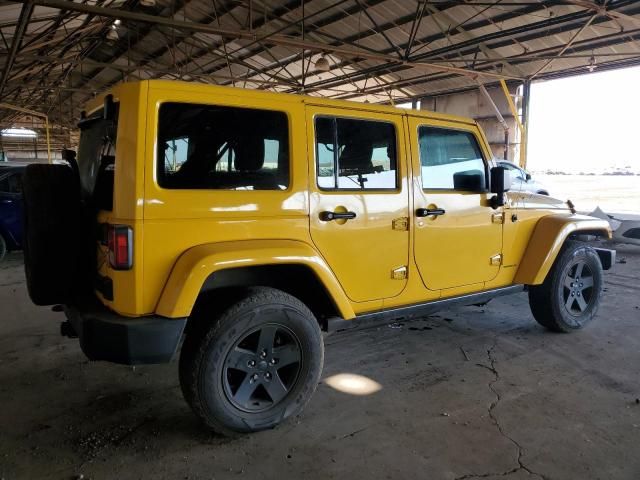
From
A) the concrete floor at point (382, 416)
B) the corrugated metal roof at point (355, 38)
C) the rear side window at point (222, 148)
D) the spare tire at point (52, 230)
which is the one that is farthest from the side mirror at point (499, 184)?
the corrugated metal roof at point (355, 38)

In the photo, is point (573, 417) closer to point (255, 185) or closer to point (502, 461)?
point (502, 461)

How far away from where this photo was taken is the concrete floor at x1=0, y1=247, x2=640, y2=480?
2338 mm

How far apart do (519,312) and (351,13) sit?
8.56 metres

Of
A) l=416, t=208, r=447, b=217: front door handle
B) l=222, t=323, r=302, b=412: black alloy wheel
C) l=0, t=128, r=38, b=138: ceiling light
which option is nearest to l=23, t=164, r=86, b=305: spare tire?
l=222, t=323, r=302, b=412: black alloy wheel

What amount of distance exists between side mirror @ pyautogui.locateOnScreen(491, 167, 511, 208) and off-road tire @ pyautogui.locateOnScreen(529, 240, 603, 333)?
3.18ft

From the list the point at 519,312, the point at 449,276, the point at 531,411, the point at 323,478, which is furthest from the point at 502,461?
the point at 519,312

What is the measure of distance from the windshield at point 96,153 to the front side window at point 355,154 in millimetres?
1116

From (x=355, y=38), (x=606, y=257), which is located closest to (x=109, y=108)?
(x=606, y=257)

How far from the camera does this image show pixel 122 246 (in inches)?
87.0

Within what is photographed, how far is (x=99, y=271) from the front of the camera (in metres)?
2.54

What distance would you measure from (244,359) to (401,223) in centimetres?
130

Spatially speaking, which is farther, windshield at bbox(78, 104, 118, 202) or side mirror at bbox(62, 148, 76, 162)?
side mirror at bbox(62, 148, 76, 162)

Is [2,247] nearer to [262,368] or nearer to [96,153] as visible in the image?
[96,153]

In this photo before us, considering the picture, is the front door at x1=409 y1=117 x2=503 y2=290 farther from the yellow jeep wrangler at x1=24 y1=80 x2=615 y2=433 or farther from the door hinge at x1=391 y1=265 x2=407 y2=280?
the door hinge at x1=391 y1=265 x2=407 y2=280
